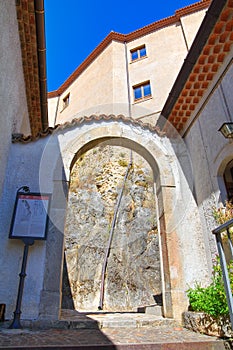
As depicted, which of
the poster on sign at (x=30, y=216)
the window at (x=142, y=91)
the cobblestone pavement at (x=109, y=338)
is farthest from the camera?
the window at (x=142, y=91)

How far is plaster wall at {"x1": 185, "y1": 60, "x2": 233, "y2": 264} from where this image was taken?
416 cm

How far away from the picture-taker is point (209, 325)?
3.05 metres

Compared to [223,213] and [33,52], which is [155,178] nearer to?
[223,213]

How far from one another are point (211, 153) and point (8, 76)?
4.24 m

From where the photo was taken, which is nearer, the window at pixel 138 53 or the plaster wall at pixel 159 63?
the plaster wall at pixel 159 63

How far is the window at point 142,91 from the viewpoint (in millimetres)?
15130

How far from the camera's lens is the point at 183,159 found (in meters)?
5.36

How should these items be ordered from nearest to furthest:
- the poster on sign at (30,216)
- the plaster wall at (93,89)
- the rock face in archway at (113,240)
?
1. the poster on sign at (30,216)
2. the rock face in archway at (113,240)
3. the plaster wall at (93,89)

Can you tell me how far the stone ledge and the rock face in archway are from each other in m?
5.65

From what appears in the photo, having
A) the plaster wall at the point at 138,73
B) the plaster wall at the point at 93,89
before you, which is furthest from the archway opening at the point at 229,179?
the plaster wall at the point at 93,89

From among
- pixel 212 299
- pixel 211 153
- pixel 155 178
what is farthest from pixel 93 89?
pixel 212 299

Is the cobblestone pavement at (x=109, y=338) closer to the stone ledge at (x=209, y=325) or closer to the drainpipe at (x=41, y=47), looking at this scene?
the stone ledge at (x=209, y=325)

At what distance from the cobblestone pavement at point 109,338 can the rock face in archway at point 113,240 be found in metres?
5.74

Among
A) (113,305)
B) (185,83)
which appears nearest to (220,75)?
(185,83)
